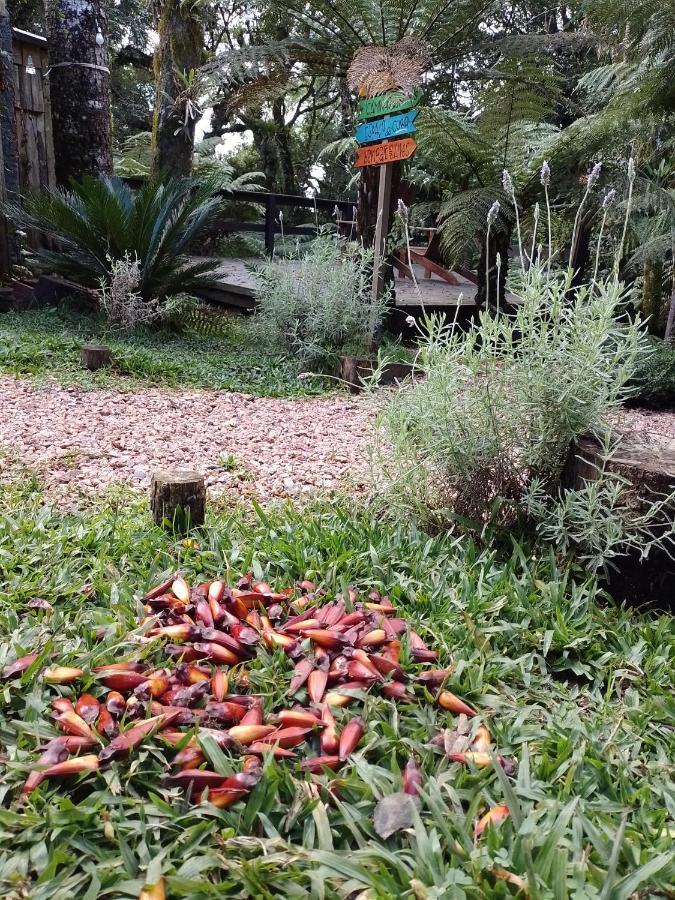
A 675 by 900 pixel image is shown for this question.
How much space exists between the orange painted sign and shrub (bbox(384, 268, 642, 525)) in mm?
2211

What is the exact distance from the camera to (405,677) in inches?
61.1

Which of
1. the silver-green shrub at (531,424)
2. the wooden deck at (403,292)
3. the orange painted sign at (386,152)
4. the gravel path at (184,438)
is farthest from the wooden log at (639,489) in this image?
the wooden deck at (403,292)

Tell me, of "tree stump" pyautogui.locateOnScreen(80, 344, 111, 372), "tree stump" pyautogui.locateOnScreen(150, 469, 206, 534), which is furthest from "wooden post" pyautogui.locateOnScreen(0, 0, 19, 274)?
"tree stump" pyautogui.locateOnScreen(150, 469, 206, 534)

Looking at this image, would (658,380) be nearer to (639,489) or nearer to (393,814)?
(639,489)

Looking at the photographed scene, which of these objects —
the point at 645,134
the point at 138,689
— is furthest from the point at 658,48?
the point at 138,689

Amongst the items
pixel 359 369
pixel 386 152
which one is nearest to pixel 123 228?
pixel 386 152

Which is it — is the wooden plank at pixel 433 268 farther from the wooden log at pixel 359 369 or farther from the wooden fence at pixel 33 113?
the wooden log at pixel 359 369

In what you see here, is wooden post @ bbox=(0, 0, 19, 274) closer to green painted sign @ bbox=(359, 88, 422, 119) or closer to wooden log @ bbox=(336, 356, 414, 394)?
green painted sign @ bbox=(359, 88, 422, 119)

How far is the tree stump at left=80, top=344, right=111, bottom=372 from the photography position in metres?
4.20

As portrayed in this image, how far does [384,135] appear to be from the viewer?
430cm

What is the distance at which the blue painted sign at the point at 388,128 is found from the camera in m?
4.07

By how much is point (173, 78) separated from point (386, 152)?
305 centimetres

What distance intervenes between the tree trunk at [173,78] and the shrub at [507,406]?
16.2 ft

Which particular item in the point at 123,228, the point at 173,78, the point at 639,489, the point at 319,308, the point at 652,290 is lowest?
the point at 639,489
